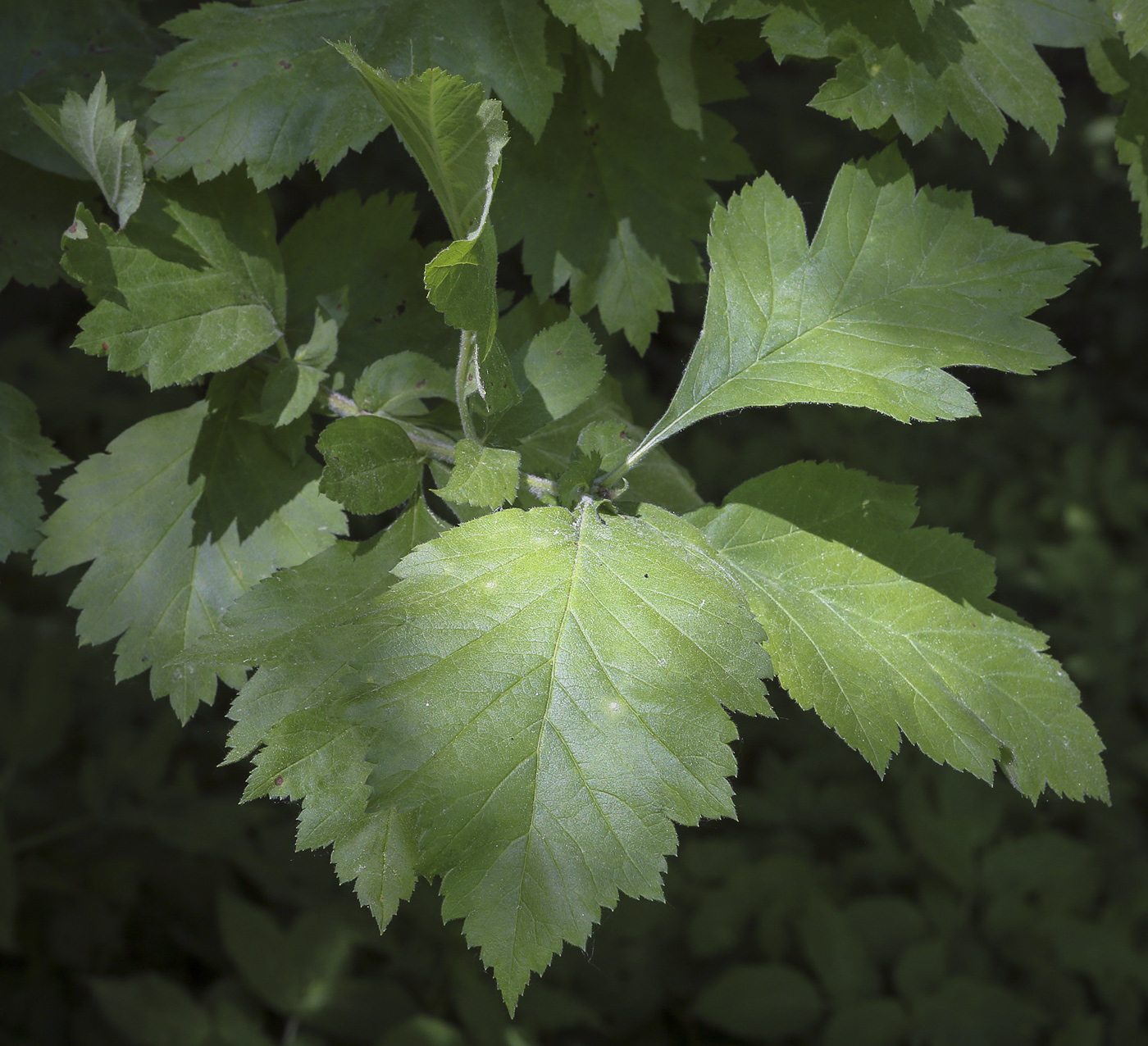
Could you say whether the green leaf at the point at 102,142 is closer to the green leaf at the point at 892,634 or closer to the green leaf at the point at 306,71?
the green leaf at the point at 306,71

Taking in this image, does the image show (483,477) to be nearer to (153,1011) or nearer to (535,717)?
(535,717)

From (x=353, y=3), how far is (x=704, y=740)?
945mm

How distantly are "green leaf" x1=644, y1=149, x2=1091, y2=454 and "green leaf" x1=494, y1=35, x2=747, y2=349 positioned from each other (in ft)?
0.85

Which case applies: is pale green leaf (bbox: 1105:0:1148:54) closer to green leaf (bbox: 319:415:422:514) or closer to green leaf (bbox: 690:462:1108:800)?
green leaf (bbox: 690:462:1108:800)

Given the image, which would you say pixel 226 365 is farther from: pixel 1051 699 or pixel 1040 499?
→ pixel 1040 499

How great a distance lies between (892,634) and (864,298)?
353 millimetres

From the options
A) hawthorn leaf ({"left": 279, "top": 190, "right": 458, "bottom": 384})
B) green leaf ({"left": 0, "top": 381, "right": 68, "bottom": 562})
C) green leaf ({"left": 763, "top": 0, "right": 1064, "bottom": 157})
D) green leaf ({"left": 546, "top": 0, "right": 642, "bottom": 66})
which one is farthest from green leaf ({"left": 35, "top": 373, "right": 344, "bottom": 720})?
green leaf ({"left": 763, "top": 0, "right": 1064, "bottom": 157})

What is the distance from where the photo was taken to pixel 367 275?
1324mm

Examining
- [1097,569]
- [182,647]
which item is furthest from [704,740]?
[1097,569]

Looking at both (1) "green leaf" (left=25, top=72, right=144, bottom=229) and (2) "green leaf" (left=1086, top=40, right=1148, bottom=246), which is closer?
(1) "green leaf" (left=25, top=72, right=144, bottom=229)

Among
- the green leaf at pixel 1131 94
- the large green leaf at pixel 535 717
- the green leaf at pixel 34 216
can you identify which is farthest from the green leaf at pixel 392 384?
the green leaf at pixel 1131 94

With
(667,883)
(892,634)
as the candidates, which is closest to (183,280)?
(892,634)

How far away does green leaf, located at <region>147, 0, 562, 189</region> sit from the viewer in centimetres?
114

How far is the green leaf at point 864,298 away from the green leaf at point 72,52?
77 centimetres
